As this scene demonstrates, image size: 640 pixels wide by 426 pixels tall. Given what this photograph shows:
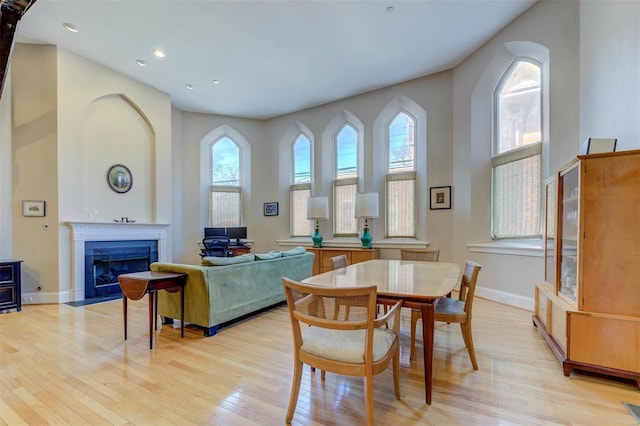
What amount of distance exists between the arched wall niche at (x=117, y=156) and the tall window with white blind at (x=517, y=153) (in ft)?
19.0

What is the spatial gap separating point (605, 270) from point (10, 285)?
6118 mm

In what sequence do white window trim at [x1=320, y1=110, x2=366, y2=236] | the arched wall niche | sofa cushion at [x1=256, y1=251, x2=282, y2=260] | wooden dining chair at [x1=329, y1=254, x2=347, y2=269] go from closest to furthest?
wooden dining chair at [x1=329, y1=254, x2=347, y2=269] < sofa cushion at [x1=256, y1=251, x2=282, y2=260] < the arched wall niche < white window trim at [x1=320, y1=110, x2=366, y2=236]

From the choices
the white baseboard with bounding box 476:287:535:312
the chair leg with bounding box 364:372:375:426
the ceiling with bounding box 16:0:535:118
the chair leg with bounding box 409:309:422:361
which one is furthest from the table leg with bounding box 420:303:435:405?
the ceiling with bounding box 16:0:535:118

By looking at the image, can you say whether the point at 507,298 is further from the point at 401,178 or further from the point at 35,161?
the point at 35,161

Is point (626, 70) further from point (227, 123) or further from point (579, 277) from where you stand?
point (227, 123)

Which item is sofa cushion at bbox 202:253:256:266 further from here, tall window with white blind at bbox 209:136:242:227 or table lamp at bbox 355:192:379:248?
tall window with white blind at bbox 209:136:242:227

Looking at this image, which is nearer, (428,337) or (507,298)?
(428,337)

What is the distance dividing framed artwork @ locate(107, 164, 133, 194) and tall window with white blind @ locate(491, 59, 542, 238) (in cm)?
596

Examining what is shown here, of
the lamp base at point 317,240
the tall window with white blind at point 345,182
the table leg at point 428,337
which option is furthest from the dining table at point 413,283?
the tall window with white blind at point 345,182

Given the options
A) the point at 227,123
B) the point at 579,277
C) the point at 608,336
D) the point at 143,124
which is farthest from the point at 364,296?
the point at 227,123

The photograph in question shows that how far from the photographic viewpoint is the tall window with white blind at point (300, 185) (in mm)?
6805

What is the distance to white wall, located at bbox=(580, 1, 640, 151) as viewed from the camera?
7.64 ft

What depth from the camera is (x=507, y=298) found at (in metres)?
3.96

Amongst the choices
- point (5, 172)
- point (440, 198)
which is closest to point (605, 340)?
point (440, 198)
